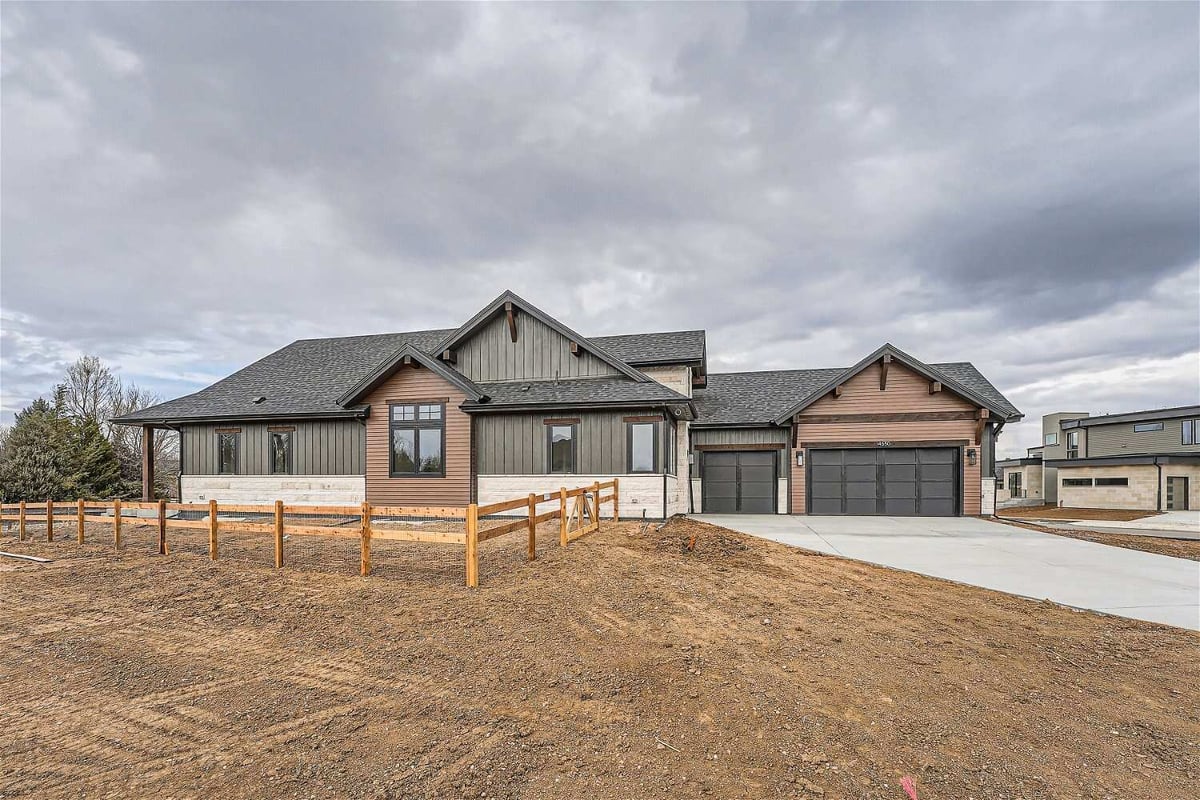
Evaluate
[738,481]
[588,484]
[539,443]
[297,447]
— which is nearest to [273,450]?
[297,447]

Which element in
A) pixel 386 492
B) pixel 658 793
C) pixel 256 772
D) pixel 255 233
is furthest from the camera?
pixel 255 233

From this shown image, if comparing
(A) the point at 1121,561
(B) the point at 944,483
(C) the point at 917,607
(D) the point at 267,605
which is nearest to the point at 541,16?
(D) the point at 267,605

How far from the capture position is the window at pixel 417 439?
610 inches

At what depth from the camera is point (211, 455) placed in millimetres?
17406

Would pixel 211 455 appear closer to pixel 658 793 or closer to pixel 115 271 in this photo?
pixel 115 271

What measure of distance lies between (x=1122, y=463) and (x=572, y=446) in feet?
79.7

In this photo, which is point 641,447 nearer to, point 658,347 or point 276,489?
point 658,347

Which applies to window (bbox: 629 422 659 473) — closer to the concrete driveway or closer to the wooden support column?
the concrete driveway

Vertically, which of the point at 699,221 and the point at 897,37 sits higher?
the point at 897,37

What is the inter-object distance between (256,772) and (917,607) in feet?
22.1

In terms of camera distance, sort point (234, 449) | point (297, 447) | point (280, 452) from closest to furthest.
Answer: point (297, 447)
point (280, 452)
point (234, 449)

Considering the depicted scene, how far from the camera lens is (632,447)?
14.6 m

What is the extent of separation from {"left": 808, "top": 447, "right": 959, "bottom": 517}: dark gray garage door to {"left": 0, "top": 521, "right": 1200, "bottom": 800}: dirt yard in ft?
34.2

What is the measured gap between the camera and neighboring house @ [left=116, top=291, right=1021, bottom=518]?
49.0 feet
